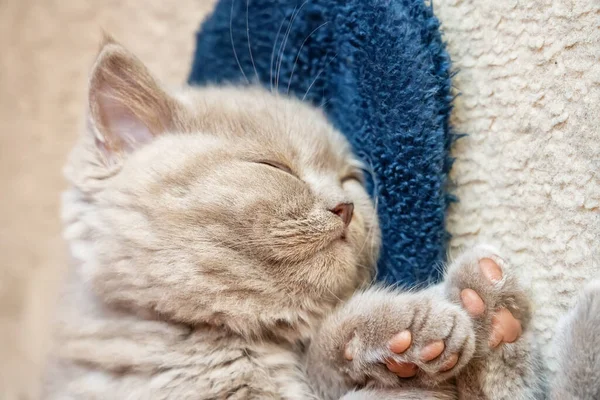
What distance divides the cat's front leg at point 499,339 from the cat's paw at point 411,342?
0.04m

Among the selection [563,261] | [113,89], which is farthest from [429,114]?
[113,89]

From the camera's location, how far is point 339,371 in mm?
829

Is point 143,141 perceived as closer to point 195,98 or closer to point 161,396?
point 195,98

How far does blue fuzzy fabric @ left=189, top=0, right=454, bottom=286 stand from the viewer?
0.90 metres

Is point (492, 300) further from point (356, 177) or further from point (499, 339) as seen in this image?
point (356, 177)

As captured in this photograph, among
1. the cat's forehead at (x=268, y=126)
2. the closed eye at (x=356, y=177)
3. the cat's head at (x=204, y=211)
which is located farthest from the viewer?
the closed eye at (x=356, y=177)

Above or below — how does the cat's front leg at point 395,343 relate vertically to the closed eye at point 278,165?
below

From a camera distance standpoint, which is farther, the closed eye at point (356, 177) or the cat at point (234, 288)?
the closed eye at point (356, 177)

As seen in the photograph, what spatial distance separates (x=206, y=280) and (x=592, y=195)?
1.84ft

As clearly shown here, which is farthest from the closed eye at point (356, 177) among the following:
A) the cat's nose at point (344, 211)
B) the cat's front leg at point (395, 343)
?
the cat's front leg at point (395, 343)

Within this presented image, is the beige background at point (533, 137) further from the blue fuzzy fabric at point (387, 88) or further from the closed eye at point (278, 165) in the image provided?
the closed eye at point (278, 165)

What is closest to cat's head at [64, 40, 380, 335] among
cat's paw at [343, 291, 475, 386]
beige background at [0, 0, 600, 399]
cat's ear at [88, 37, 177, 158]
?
cat's ear at [88, 37, 177, 158]

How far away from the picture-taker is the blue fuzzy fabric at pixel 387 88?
901 mm

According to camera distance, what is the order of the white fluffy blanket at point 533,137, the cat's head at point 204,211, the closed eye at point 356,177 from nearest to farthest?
the white fluffy blanket at point 533,137, the cat's head at point 204,211, the closed eye at point 356,177
